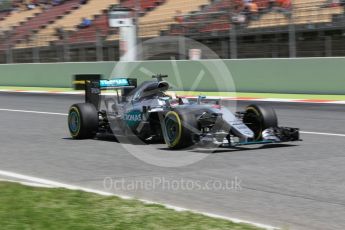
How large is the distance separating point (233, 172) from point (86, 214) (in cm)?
267

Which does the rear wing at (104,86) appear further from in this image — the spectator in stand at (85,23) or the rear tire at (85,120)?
the spectator in stand at (85,23)

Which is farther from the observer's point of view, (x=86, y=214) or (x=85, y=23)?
(x=85, y=23)

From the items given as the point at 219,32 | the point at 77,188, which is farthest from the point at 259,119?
the point at 219,32

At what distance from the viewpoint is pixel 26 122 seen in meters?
14.8

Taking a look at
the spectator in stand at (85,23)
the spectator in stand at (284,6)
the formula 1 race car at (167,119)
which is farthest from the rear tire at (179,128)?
the spectator in stand at (85,23)

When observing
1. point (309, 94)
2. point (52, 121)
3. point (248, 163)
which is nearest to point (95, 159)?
point (248, 163)

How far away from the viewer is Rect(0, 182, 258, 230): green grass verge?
16.2ft

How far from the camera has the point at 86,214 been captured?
17.4ft

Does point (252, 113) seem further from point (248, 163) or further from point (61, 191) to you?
point (61, 191)

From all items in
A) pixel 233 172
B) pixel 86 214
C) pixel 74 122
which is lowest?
pixel 233 172

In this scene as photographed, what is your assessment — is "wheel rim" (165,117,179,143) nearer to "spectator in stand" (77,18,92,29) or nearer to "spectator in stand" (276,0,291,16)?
"spectator in stand" (276,0,291,16)

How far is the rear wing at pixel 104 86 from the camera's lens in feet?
36.9

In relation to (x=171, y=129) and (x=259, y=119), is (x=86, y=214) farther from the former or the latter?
(x=259, y=119)

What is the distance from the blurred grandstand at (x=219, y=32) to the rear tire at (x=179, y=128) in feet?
33.8
